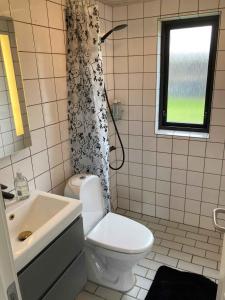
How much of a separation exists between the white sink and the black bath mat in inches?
37.2

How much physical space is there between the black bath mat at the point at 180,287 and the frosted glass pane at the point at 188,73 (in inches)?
53.0

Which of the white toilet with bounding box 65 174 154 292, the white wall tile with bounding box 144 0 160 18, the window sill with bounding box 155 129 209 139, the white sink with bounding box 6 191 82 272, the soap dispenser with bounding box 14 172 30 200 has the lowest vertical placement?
the white toilet with bounding box 65 174 154 292

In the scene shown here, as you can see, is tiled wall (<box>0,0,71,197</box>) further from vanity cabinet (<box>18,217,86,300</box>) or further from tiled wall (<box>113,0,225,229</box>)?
tiled wall (<box>113,0,225,229</box>)

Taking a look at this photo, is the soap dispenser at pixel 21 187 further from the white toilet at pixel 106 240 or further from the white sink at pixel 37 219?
the white toilet at pixel 106 240

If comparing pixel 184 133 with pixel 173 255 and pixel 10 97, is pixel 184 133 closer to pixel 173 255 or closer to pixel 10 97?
pixel 173 255

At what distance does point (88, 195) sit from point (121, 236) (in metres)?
0.38

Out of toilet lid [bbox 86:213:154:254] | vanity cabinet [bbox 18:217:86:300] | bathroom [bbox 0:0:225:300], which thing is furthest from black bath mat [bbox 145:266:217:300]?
vanity cabinet [bbox 18:217:86:300]

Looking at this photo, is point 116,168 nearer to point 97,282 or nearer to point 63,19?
point 97,282

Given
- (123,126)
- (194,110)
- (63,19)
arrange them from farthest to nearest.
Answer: (123,126), (194,110), (63,19)

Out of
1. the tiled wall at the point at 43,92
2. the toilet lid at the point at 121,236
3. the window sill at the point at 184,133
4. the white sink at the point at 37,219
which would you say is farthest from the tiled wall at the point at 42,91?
the window sill at the point at 184,133

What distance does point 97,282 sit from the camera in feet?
6.41

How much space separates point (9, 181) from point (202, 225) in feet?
6.30

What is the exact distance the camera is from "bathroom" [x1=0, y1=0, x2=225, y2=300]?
1.55 metres

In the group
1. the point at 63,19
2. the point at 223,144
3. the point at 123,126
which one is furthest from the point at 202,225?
the point at 63,19
